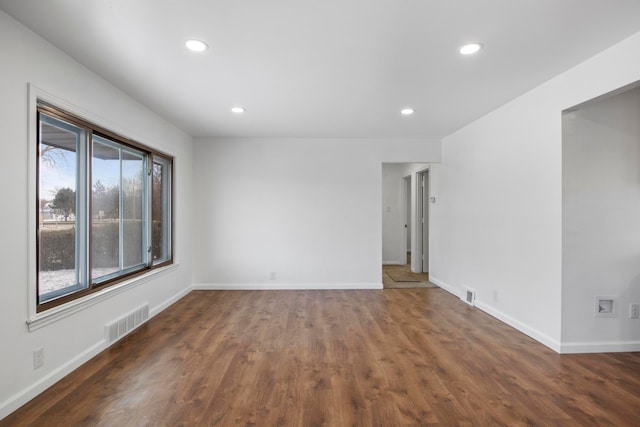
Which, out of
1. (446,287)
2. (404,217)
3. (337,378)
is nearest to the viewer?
(337,378)

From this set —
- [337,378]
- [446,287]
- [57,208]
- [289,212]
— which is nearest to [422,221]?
[446,287]

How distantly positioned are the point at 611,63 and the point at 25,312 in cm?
459

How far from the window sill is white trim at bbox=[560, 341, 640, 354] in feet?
13.9

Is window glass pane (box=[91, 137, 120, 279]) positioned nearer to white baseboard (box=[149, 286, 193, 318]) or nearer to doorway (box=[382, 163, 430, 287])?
white baseboard (box=[149, 286, 193, 318])

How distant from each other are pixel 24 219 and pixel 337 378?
2.48 m

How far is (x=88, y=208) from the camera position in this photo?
A: 2.81 meters

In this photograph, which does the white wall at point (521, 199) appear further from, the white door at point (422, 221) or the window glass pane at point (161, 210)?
the window glass pane at point (161, 210)

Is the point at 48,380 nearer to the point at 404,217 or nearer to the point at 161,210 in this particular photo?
the point at 161,210

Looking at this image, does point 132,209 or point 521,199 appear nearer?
point 521,199

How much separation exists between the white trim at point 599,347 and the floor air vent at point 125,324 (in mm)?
4202

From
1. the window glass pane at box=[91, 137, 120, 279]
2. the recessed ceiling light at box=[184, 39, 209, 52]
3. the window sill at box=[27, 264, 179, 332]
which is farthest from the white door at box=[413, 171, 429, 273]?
the window glass pane at box=[91, 137, 120, 279]

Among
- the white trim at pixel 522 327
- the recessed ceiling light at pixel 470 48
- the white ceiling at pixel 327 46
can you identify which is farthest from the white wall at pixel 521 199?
the recessed ceiling light at pixel 470 48

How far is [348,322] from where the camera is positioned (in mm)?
3719

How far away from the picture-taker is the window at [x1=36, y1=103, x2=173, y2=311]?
95.2 inches
